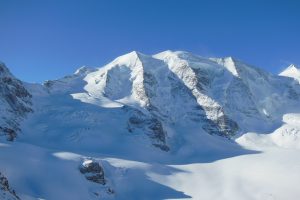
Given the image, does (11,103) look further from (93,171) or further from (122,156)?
(93,171)

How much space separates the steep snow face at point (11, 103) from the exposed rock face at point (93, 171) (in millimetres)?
28371

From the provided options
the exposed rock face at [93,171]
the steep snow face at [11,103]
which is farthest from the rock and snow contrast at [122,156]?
the steep snow face at [11,103]

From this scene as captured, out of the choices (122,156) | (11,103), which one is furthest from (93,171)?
(11,103)

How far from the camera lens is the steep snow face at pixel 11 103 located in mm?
153125

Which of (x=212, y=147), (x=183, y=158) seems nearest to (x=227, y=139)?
(x=212, y=147)

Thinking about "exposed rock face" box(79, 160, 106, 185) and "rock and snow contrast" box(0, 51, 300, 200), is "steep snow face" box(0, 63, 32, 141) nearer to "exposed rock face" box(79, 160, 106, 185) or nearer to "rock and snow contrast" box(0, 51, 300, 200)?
"rock and snow contrast" box(0, 51, 300, 200)

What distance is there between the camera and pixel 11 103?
172 m

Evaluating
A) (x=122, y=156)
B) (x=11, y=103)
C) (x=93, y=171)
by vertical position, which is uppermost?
(x=11, y=103)

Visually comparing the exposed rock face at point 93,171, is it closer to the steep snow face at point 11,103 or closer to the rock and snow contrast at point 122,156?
the rock and snow contrast at point 122,156

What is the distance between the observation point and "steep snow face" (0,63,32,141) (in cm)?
15312

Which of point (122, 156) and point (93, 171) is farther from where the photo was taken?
point (122, 156)

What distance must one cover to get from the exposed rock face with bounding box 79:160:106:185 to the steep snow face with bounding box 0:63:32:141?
28.4m

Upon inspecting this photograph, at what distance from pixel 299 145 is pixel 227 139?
991 inches

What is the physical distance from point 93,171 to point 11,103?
55519 mm
